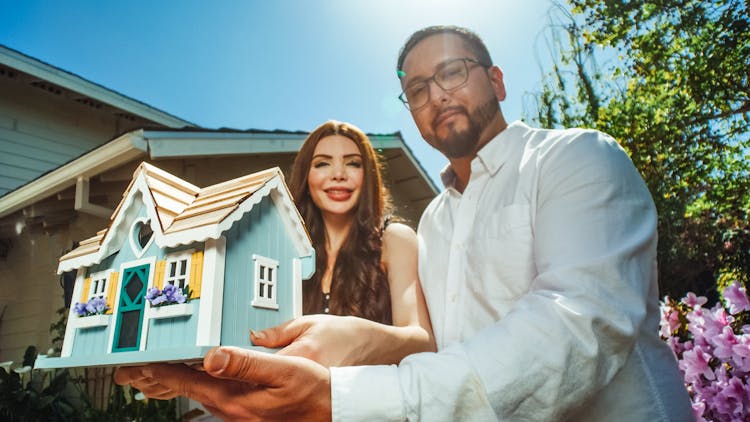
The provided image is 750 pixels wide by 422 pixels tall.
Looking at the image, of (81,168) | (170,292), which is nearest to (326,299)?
(170,292)

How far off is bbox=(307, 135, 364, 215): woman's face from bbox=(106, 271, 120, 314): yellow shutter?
76 cm

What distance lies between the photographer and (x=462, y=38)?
191 cm

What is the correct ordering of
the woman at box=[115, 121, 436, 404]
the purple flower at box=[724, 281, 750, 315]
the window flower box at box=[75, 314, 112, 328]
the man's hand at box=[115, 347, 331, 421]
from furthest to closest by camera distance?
the purple flower at box=[724, 281, 750, 315] < the woman at box=[115, 121, 436, 404] < the window flower box at box=[75, 314, 112, 328] < the man's hand at box=[115, 347, 331, 421]

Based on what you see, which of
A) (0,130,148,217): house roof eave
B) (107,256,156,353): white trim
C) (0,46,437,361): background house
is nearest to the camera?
(107,256,156,353): white trim

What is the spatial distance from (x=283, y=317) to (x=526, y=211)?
88cm

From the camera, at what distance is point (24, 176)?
31.1 ft

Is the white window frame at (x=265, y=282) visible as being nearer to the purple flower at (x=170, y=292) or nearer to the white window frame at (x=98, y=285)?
the purple flower at (x=170, y=292)

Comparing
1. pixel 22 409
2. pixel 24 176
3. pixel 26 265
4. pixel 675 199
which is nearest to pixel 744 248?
pixel 675 199

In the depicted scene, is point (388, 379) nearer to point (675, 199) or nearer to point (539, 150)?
point (539, 150)

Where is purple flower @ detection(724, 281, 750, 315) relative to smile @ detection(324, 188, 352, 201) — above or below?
below

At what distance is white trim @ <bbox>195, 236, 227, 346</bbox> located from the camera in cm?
117

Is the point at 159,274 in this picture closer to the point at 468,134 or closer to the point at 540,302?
the point at 540,302

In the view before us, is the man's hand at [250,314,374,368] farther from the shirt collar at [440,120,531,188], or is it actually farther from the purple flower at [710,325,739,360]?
the purple flower at [710,325,739,360]

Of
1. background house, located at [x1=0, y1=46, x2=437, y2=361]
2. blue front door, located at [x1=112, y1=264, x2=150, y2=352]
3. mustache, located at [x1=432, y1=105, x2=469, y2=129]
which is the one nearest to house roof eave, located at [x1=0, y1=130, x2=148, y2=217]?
background house, located at [x1=0, y1=46, x2=437, y2=361]
